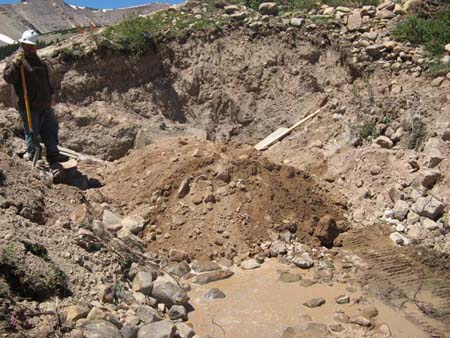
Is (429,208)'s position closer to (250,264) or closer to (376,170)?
(376,170)

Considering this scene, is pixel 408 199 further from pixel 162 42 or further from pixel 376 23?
pixel 162 42

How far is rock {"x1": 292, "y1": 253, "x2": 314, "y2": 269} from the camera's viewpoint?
5.93m

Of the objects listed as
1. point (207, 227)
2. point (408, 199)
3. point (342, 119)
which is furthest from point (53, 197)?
point (342, 119)

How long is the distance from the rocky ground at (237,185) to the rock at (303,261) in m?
0.01

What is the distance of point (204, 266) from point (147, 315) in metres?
1.48

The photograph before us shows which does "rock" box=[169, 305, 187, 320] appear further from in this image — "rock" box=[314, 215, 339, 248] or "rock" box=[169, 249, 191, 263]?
"rock" box=[314, 215, 339, 248]

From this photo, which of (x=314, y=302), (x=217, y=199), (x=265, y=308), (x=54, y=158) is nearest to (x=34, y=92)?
(x=54, y=158)

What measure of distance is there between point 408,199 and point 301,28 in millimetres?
4593

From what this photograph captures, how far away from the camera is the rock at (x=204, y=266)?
588 centimetres

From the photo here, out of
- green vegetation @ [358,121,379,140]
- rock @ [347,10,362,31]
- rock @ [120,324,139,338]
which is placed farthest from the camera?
rock @ [347,10,362,31]

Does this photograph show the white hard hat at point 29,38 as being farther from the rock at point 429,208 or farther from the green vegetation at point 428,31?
the green vegetation at point 428,31

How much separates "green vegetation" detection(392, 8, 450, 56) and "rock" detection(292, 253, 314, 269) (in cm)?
463

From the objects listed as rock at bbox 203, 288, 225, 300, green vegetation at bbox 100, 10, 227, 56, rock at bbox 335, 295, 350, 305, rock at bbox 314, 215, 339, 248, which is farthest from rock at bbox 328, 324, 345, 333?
green vegetation at bbox 100, 10, 227, 56

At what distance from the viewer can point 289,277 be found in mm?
5711
